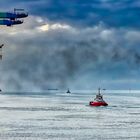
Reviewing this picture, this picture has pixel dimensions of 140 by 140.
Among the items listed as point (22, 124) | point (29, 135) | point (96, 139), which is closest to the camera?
point (96, 139)

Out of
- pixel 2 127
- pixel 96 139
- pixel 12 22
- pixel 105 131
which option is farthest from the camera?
pixel 12 22

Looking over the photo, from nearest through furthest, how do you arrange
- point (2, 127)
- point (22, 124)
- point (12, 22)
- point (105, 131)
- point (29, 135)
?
point (29, 135)
point (105, 131)
point (2, 127)
point (22, 124)
point (12, 22)

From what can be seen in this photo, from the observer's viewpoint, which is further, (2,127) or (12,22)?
(12,22)

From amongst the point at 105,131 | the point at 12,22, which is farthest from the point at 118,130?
the point at 12,22

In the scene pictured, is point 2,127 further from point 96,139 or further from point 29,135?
point 96,139

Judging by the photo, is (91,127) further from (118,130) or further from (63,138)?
(63,138)

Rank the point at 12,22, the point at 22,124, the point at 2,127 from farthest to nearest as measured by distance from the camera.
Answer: the point at 12,22 → the point at 22,124 → the point at 2,127

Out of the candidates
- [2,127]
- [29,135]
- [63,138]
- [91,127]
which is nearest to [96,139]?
[63,138]

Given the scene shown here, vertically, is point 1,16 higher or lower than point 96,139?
higher

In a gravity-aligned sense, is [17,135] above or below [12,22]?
below
